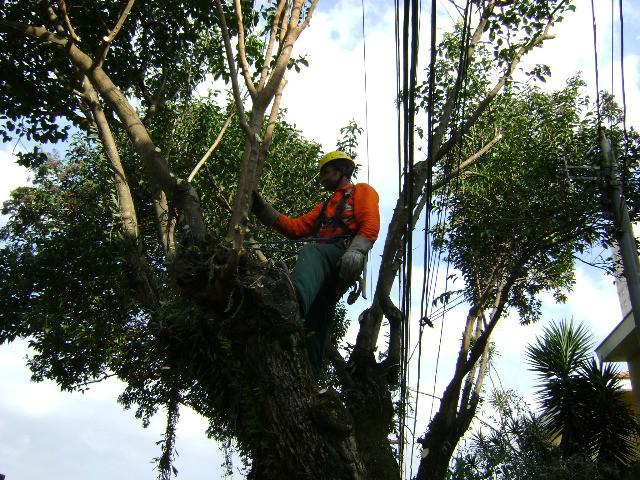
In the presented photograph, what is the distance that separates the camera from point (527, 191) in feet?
32.5

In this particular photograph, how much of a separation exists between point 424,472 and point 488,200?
554 cm

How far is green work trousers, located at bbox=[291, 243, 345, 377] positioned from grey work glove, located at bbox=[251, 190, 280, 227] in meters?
0.50

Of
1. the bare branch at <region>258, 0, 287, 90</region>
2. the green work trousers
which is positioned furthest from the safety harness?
the bare branch at <region>258, 0, 287, 90</region>

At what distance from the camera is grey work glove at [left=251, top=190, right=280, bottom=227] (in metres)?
4.80

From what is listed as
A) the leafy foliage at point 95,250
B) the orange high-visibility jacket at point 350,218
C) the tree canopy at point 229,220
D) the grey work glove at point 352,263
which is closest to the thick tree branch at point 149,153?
the tree canopy at point 229,220

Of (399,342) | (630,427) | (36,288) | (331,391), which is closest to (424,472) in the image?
(399,342)

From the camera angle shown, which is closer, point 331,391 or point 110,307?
point 331,391

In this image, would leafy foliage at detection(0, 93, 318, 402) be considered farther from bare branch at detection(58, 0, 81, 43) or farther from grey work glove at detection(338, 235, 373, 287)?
grey work glove at detection(338, 235, 373, 287)

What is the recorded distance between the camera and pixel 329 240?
4887 millimetres

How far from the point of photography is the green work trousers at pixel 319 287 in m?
4.35

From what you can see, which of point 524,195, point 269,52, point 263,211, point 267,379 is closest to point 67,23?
point 269,52

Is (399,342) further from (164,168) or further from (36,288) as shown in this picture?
(36,288)

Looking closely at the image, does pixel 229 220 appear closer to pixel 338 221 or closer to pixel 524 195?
pixel 338 221

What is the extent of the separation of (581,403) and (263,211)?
6694mm
